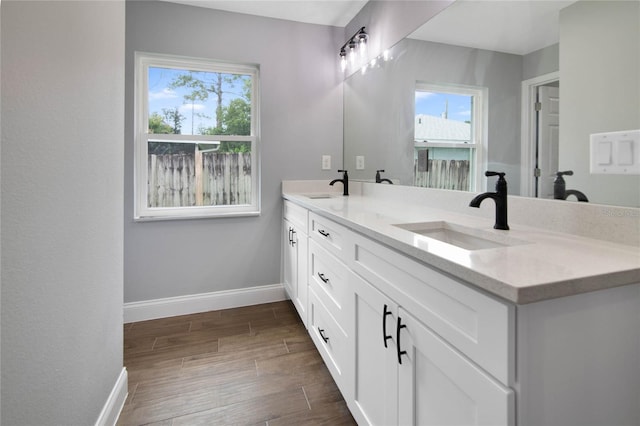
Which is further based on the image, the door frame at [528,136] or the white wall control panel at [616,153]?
the door frame at [528,136]

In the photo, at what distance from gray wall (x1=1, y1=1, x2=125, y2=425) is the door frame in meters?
1.55

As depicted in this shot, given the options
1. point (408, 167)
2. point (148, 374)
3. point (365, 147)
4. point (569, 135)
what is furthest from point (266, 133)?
point (569, 135)

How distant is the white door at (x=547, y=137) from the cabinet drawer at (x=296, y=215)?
3.97 feet

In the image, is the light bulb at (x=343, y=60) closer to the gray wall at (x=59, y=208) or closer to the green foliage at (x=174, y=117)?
the green foliage at (x=174, y=117)

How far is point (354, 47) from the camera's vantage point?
2531 millimetres

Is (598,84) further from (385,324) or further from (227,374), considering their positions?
(227,374)

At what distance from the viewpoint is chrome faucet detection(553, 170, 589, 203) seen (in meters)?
1.06

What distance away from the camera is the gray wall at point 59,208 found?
0.78 meters

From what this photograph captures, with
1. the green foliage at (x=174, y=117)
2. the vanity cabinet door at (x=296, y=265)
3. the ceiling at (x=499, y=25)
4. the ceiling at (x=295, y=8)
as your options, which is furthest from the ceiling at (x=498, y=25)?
the green foliage at (x=174, y=117)

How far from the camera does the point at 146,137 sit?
244cm

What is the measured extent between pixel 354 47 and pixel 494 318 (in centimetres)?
242

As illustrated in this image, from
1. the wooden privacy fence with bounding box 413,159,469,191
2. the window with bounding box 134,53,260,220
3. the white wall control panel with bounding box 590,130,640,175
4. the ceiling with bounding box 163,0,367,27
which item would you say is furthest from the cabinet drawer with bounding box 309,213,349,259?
the ceiling with bounding box 163,0,367,27

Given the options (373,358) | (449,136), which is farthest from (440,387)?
(449,136)

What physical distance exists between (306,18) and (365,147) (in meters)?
1.15
